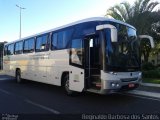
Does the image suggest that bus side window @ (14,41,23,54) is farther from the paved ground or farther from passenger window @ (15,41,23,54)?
the paved ground

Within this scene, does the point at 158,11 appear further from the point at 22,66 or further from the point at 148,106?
the point at 148,106

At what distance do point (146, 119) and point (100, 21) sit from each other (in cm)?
454

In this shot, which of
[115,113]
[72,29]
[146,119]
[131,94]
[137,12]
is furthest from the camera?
[137,12]

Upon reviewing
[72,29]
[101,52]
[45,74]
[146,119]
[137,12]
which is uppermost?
[137,12]

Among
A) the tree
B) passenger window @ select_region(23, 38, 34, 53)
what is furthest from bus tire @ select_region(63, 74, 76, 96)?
the tree

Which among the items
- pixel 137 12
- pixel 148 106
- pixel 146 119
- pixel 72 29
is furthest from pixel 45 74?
pixel 137 12

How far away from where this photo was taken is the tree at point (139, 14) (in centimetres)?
2650

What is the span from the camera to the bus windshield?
10.8 meters

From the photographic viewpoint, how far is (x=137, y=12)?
1073 inches

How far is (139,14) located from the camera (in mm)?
26734

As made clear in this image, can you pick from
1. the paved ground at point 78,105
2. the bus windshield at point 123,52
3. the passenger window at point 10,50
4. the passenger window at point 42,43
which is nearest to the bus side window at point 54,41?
the passenger window at point 42,43

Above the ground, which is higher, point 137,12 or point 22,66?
point 137,12

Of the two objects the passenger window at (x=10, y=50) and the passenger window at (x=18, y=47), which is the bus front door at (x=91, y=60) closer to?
the passenger window at (x=18, y=47)

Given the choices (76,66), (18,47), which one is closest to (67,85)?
(76,66)
